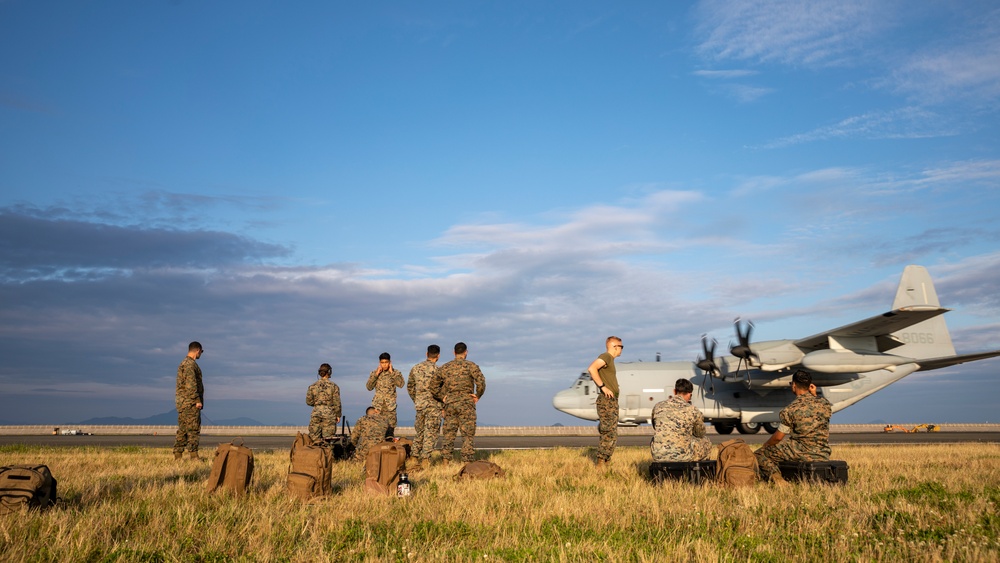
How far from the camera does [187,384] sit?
15250 millimetres

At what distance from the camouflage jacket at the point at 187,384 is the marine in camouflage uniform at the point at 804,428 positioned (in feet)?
40.4

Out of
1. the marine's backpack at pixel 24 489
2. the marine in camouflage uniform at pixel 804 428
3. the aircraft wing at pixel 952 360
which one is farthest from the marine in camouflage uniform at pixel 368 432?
the aircraft wing at pixel 952 360

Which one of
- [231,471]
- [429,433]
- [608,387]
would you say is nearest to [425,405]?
[429,433]

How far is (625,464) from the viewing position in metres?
14.6

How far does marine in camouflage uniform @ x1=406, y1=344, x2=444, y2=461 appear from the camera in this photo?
14930mm

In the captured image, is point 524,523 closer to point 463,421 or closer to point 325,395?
point 463,421

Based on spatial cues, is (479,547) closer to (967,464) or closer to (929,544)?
(929,544)

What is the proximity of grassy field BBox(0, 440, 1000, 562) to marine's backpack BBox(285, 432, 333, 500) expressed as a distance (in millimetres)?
247

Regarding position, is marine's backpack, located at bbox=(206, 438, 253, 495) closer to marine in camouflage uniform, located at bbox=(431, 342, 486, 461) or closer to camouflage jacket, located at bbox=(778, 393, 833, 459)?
marine in camouflage uniform, located at bbox=(431, 342, 486, 461)

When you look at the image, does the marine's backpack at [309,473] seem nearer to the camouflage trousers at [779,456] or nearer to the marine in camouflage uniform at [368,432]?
the marine in camouflage uniform at [368,432]

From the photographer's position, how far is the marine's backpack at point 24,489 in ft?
22.8

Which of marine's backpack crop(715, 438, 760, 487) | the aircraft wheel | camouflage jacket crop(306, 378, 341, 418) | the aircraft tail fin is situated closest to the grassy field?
marine's backpack crop(715, 438, 760, 487)

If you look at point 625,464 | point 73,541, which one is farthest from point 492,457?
point 73,541

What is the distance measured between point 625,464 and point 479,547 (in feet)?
29.7
